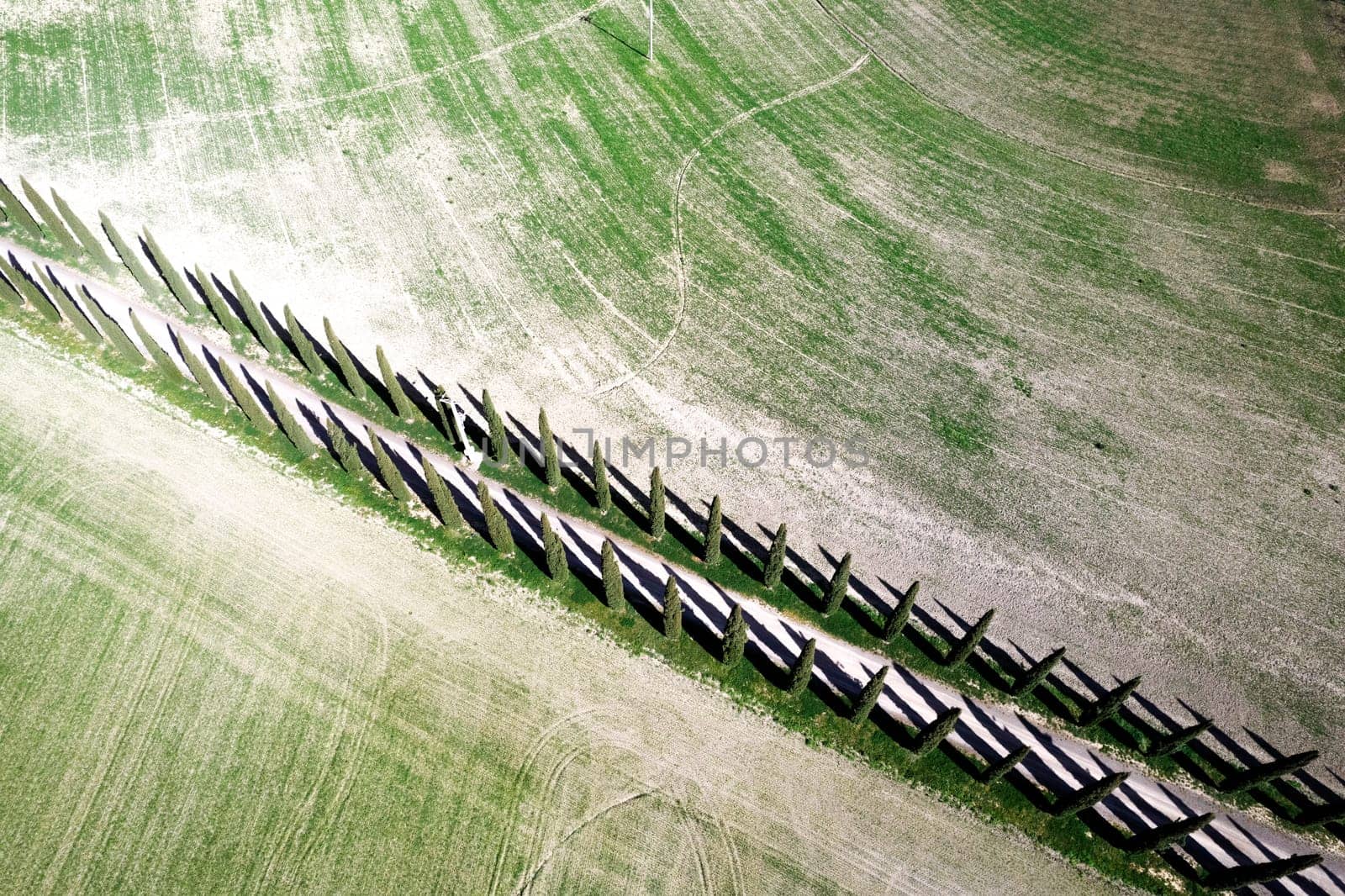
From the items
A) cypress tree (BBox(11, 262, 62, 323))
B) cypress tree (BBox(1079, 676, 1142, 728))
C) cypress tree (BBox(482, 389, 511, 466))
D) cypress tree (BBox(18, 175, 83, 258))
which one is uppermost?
cypress tree (BBox(18, 175, 83, 258))

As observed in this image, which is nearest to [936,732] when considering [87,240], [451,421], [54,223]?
[451,421]

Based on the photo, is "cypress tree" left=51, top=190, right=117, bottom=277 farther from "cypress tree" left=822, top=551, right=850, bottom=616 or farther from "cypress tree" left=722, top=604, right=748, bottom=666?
"cypress tree" left=822, top=551, right=850, bottom=616

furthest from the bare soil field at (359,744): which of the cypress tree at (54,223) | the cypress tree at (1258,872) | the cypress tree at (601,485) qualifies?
the cypress tree at (54,223)

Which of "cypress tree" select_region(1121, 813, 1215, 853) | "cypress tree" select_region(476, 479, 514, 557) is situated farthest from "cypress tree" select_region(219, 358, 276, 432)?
"cypress tree" select_region(1121, 813, 1215, 853)

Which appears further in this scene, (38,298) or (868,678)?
(38,298)

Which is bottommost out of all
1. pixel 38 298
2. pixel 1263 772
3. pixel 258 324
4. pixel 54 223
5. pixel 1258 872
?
pixel 1258 872

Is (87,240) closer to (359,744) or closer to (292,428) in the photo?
(292,428)
